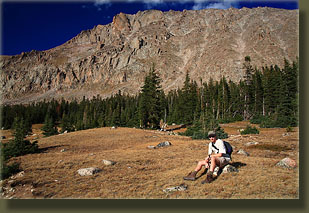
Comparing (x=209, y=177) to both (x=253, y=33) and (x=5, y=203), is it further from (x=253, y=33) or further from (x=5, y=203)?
(x=253, y=33)

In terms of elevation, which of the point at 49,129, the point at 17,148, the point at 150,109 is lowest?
the point at 49,129

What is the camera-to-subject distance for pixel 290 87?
50.6 meters

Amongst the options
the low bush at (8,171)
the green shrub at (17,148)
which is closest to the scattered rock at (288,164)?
the low bush at (8,171)

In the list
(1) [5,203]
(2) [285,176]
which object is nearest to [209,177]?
(2) [285,176]

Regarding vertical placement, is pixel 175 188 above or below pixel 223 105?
below

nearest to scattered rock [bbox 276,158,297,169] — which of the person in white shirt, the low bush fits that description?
the person in white shirt

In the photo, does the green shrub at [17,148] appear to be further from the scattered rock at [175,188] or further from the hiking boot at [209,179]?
the hiking boot at [209,179]

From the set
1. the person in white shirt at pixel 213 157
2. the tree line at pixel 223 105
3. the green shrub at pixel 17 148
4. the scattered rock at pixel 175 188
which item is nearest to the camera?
the scattered rock at pixel 175 188

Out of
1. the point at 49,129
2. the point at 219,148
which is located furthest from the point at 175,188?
the point at 49,129

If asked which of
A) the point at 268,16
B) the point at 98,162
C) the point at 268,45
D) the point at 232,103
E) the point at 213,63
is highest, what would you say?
the point at 268,16

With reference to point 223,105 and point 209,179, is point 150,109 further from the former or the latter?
point 223,105

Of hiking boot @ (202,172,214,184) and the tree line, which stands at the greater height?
the tree line

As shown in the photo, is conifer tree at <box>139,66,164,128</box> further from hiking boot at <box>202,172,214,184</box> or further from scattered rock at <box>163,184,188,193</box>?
scattered rock at <box>163,184,188,193</box>

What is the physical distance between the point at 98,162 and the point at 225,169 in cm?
795
